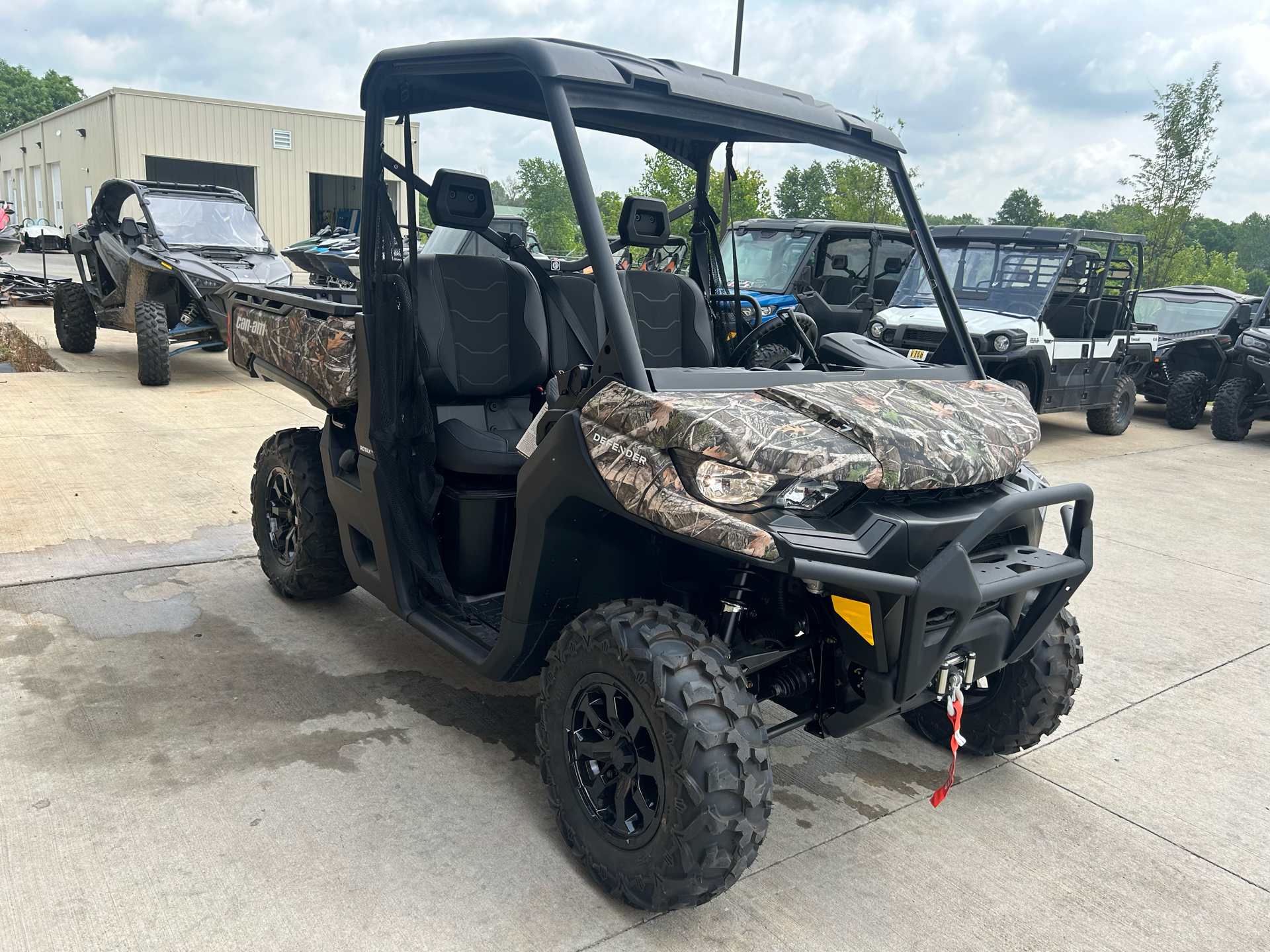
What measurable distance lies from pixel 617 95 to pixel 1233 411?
33.6 feet

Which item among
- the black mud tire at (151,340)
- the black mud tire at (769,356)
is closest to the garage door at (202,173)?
the black mud tire at (151,340)

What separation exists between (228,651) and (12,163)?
2296 inches

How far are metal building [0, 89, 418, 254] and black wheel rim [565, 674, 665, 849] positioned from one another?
28.1 metres

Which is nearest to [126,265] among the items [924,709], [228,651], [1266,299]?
[228,651]

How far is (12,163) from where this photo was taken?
50.2 metres

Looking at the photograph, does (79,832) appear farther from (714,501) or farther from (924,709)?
(924,709)

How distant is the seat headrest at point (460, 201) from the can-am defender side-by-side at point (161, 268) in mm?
7022

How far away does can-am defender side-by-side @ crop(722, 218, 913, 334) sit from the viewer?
1041cm

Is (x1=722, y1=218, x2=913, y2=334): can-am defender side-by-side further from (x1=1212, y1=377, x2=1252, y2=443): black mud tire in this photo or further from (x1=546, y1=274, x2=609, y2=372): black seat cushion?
(x1=546, y1=274, x2=609, y2=372): black seat cushion

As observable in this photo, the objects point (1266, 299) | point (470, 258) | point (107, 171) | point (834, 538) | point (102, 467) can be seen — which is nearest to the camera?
point (834, 538)

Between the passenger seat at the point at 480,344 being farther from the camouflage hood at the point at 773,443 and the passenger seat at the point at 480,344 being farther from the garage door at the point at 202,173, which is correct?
the garage door at the point at 202,173

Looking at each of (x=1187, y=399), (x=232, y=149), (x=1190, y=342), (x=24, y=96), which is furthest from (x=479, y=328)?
(x=24, y=96)

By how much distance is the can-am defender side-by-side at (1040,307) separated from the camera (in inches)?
342

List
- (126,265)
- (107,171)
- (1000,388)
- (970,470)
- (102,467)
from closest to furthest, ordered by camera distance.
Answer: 1. (970,470)
2. (1000,388)
3. (102,467)
4. (126,265)
5. (107,171)
